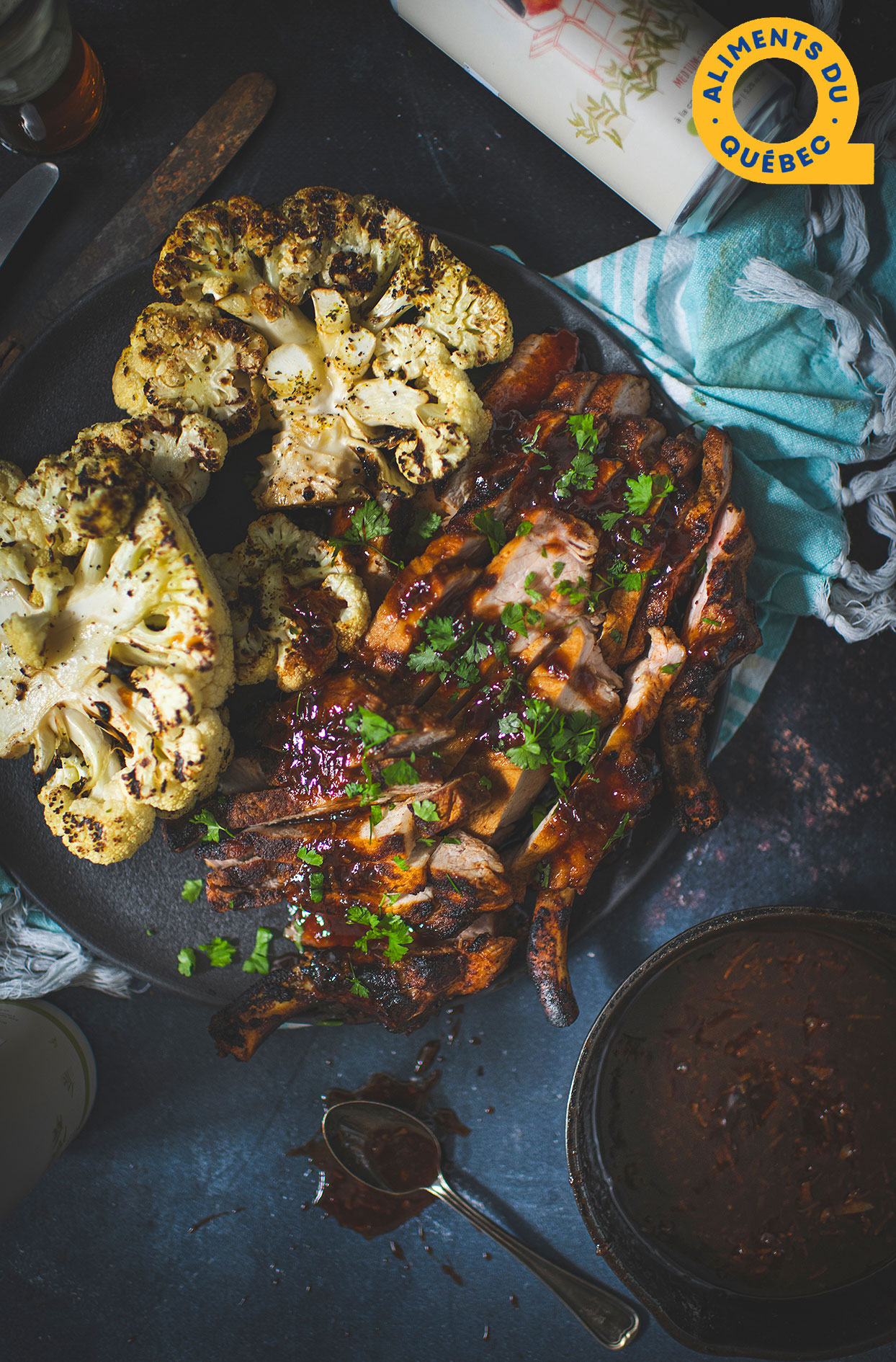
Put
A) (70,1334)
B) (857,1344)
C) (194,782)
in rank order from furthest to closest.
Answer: (70,1334) < (857,1344) < (194,782)

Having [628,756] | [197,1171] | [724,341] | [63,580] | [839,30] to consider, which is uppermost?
[839,30]

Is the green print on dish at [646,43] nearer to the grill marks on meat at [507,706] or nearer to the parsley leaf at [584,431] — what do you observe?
the grill marks on meat at [507,706]

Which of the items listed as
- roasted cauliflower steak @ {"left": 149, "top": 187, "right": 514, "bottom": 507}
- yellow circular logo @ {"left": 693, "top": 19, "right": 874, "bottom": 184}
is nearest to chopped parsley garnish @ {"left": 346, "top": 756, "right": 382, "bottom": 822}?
roasted cauliflower steak @ {"left": 149, "top": 187, "right": 514, "bottom": 507}

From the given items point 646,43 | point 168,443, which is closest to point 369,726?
point 168,443

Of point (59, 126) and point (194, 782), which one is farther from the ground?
point (59, 126)

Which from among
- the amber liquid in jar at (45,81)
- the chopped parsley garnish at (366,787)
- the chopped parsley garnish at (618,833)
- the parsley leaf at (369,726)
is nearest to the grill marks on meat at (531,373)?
the parsley leaf at (369,726)

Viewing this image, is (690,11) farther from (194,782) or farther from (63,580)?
(194,782)

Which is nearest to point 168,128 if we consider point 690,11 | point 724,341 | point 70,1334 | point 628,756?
point 690,11
